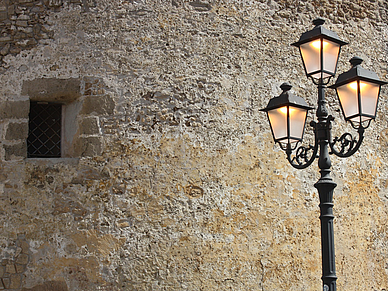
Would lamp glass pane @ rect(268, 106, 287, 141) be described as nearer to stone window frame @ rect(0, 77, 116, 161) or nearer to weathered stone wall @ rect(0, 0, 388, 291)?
weathered stone wall @ rect(0, 0, 388, 291)

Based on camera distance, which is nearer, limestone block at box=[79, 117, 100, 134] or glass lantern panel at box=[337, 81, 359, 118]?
glass lantern panel at box=[337, 81, 359, 118]

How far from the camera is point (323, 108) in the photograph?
3.31 m

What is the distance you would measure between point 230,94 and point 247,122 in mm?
301

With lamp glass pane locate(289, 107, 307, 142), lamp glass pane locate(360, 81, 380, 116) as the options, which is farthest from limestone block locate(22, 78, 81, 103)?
lamp glass pane locate(360, 81, 380, 116)

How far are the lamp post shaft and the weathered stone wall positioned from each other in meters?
1.37

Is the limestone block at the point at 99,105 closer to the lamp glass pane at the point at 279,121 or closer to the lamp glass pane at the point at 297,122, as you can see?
the lamp glass pane at the point at 279,121

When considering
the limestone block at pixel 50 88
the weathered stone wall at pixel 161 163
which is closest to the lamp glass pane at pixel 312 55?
the weathered stone wall at pixel 161 163

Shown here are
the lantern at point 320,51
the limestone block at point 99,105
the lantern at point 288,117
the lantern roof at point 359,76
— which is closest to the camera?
the lantern roof at point 359,76

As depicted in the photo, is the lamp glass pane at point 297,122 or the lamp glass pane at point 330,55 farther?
the lamp glass pane at point 297,122

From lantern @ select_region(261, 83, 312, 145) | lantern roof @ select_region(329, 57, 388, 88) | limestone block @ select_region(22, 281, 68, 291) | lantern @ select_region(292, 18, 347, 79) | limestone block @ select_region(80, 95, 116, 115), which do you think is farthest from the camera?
limestone block @ select_region(80, 95, 116, 115)

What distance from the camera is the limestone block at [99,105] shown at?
453cm

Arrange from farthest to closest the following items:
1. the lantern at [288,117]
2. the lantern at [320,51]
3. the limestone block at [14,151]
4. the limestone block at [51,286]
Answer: the limestone block at [14,151], the limestone block at [51,286], the lantern at [288,117], the lantern at [320,51]

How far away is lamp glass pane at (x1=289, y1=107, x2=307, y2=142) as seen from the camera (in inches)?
131

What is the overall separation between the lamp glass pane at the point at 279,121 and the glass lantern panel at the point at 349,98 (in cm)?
37
